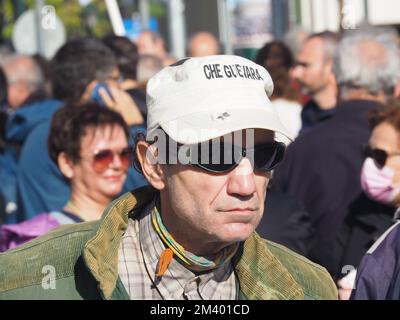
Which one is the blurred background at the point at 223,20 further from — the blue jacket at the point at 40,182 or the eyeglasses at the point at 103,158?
the eyeglasses at the point at 103,158

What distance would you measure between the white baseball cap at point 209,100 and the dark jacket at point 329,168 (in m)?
2.51

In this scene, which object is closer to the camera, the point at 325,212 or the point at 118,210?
the point at 118,210

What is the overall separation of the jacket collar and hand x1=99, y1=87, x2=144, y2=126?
316 centimetres

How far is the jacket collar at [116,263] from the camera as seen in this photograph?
273 cm

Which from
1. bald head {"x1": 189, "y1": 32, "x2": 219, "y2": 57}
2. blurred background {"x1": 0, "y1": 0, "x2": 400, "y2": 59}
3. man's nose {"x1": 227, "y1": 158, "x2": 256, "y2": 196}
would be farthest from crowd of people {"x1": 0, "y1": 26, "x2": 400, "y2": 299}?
bald head {"x1": 189, "y1": 32, "x2": 219, "y2": 57}

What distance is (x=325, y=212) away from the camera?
5.53 meters

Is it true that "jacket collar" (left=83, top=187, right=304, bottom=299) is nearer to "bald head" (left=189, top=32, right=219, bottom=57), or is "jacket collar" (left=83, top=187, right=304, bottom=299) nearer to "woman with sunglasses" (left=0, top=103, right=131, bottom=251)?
"woman with sunglasses" (left=0, top=103, right=131, bottom=251)

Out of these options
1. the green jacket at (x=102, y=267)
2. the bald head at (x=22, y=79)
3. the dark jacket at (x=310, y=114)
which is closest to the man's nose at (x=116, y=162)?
the green jacket at (x=102, y=267)

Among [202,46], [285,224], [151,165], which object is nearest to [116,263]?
[151,165]

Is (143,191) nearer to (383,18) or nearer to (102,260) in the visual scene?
(102,260)

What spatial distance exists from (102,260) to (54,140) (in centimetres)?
224

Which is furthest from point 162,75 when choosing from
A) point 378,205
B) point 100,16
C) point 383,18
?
point 100,16

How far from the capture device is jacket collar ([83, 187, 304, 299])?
2.73 metres

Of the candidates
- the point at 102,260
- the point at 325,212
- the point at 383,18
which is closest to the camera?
the point at 102,260
